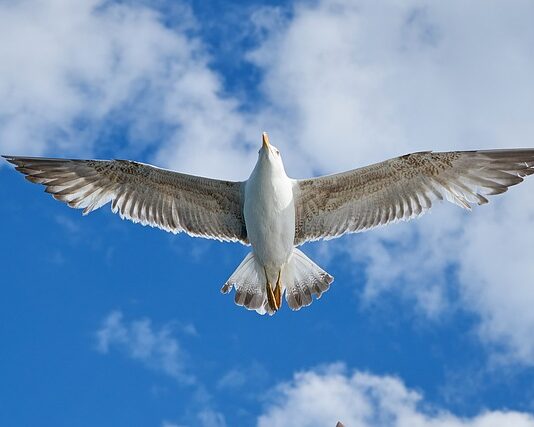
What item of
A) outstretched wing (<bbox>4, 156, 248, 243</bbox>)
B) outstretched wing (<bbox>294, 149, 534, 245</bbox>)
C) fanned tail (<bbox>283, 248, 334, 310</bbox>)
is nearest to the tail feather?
fanned tail (<bbox>283, 248, 334, 310</bbox>)

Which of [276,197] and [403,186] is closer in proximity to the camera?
[276,197]

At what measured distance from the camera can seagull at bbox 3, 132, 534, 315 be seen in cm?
1452

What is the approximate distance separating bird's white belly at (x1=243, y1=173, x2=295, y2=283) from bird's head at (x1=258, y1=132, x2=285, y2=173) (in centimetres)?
16

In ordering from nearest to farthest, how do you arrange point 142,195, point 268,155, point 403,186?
point 268,155
point 403,186
point 142,195

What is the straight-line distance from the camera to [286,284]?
15.4 m

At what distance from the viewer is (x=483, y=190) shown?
578 inches

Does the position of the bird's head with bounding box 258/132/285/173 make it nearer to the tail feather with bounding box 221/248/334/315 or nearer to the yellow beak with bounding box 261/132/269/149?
the yellow beak with bounding box 261/132/269/149

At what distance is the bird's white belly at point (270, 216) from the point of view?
1425 centimetres

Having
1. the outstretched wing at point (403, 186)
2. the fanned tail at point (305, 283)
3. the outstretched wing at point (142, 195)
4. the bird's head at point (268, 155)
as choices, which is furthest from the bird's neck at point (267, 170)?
the fanned tail at point (305, 283)

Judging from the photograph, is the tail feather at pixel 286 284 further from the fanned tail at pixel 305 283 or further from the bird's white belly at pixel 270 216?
the bird's white belly at pixel 270 216

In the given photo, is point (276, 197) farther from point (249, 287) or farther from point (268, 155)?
point (249, 287)

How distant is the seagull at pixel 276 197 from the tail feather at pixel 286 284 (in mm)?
14

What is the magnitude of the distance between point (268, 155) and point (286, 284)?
84.4 inches

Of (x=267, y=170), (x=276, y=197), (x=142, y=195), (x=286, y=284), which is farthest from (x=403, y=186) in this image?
(x=142, y=195)
